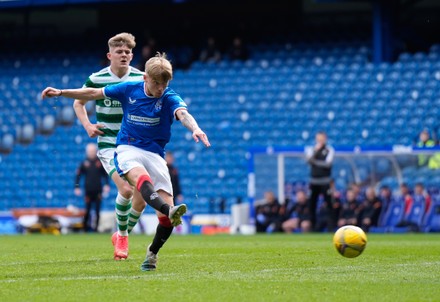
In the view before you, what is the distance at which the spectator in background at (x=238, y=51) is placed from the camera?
96.2 ft

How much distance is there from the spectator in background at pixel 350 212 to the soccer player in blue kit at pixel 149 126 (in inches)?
484

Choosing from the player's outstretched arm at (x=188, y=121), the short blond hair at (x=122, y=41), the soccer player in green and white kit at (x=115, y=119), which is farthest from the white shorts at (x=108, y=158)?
the player's outstretched arm at (x=188, y=121)

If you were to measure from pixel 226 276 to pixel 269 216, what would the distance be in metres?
13.6

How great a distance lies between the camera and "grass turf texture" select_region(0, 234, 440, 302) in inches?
266

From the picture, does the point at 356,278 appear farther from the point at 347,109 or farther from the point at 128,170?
the point at 347,109

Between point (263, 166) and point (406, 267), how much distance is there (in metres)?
13.9

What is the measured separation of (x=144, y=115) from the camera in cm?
898

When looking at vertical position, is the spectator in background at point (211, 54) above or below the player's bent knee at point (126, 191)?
above

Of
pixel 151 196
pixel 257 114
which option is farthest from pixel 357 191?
pixel 151 196

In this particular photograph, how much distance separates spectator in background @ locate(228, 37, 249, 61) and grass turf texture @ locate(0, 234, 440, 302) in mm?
17999

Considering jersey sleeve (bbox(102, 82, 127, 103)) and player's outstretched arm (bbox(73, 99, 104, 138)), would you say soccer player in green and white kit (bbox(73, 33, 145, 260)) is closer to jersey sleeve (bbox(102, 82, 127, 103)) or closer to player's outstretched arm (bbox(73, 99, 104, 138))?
player's outstretched arm (bbox(73, 99, 104, 138))

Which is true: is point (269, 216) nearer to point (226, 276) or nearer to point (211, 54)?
point (211, 54)

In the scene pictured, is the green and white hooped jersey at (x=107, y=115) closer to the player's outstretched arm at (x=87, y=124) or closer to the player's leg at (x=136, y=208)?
the player's outstretched arm at (x=87, y=124)

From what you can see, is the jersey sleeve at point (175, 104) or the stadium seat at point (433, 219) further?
the stadium seat at point (433, 219)
